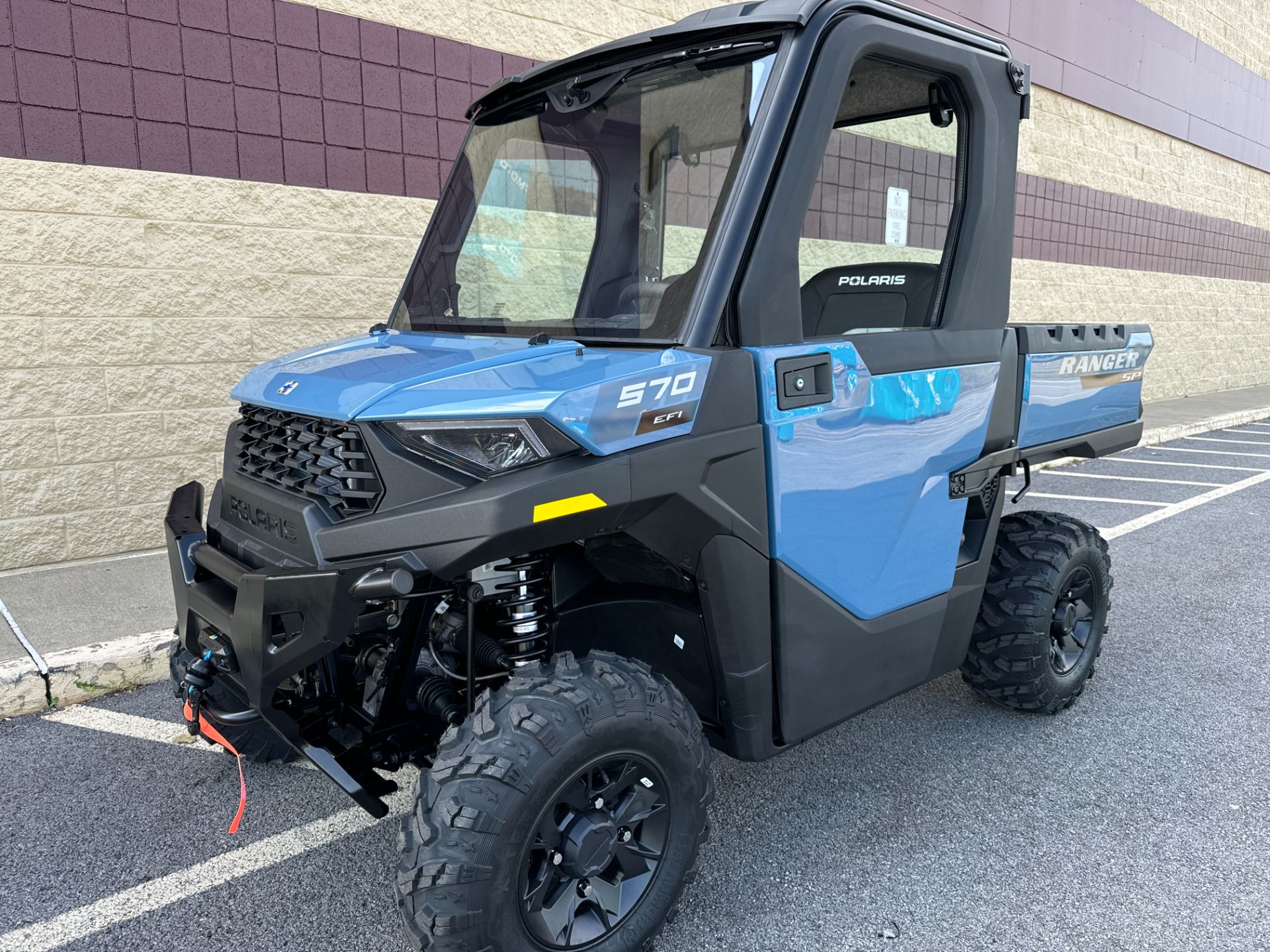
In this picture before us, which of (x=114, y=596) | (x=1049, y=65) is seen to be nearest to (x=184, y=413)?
(x=114, y=596)

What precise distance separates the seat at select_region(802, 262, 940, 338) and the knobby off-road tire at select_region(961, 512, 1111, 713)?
3.73 feet

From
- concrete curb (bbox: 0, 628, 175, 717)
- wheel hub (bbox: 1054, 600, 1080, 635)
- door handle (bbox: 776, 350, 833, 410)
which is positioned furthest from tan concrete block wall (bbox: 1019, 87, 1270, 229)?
concrete curb (bbox: 0, 628, 175, 717)

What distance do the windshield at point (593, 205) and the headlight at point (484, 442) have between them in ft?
1.48

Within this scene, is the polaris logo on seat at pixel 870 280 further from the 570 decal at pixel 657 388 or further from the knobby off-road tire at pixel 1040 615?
the knobby off-road tire at pixel 1040 615

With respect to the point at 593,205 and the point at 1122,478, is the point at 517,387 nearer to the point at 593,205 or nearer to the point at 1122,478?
the point at 593,205

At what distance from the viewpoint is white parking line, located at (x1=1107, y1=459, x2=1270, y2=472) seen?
10000 millimetres

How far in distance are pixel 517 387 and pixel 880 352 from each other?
43.7 inches

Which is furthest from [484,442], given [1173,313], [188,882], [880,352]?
[1173,313]

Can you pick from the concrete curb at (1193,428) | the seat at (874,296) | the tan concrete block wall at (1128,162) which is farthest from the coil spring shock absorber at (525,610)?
the tan concrete block wall at (1128,162)

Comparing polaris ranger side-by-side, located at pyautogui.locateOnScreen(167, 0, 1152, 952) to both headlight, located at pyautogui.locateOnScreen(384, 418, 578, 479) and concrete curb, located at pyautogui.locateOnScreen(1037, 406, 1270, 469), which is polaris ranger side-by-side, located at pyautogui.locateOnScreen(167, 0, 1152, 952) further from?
concrete curb, located at pyautogui.locateOnScreen(1037, 406, 1270, 469)

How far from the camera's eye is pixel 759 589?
8.13ft

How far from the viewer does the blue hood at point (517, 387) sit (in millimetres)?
2113

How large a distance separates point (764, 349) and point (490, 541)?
2.86 feet

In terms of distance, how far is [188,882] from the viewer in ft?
9.20
